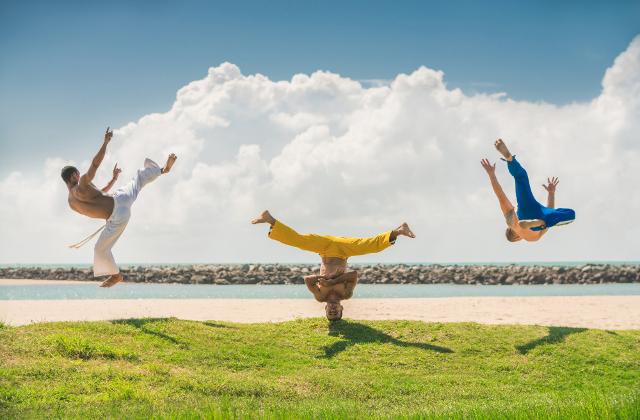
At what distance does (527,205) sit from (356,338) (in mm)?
4389

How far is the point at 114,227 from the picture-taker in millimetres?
11203

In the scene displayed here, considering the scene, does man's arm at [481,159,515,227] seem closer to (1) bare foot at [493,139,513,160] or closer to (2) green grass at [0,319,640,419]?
(1) bare foot at [493,139,513,160]

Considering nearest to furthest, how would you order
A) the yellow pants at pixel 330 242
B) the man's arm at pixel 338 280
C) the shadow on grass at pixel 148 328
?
the yellow pants at pixel 330 242, the shadow on grass at pixel 148 328, the man's arm at pixel 338 280

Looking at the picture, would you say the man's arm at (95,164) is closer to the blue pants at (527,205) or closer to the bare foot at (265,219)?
the bare foot at (265,219)

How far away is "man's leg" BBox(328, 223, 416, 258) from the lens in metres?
11.1

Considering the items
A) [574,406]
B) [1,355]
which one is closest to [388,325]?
[574,406]

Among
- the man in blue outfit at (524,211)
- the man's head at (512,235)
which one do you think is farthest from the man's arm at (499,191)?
the man's head at (512,235)

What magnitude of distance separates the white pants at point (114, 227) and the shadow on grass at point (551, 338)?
8068mm

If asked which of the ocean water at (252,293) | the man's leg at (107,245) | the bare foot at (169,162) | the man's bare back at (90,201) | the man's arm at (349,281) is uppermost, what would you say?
the bare foot at (169,162)

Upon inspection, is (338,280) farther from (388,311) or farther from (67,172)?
(388,311)

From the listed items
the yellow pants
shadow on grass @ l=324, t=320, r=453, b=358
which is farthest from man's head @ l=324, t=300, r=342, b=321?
the yellow pants

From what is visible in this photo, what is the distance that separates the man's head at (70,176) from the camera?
11.1 m

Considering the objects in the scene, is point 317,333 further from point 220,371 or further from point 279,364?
point 220,371

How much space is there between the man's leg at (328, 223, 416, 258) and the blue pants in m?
2.30
